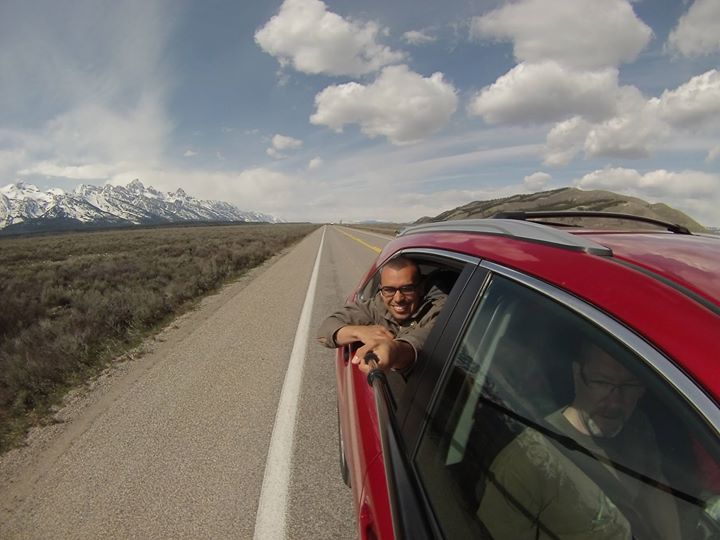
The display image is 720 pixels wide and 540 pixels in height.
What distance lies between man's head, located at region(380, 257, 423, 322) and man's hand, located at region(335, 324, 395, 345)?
154mm

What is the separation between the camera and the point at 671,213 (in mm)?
5527

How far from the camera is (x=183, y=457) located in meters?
3.13

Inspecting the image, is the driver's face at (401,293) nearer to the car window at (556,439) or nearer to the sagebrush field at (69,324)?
the car window at (556,439)

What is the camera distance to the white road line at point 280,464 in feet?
7.96

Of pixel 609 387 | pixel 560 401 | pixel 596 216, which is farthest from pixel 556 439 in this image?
pixel 596 216

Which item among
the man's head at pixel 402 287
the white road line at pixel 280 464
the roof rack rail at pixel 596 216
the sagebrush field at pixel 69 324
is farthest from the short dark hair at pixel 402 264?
the sagebrush field at pixel 69 324

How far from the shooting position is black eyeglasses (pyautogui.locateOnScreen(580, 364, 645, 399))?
0.86 m

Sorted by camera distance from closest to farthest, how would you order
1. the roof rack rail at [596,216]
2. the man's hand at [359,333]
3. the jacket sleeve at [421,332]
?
the jacket sleeve at [421,332] < the roof rack rail at [596,216] < the man's hand at [359,333]

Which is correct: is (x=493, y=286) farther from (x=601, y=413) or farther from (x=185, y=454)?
(x=185, y=454)

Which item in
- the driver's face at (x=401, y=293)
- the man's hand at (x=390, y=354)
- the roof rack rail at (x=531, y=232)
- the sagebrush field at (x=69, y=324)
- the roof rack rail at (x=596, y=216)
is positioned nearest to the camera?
the roof rack rail at (x=531, y=232)

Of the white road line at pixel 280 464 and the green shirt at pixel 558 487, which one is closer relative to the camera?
the green shirt at pixel 558 487

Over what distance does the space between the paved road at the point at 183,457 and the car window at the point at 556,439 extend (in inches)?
60.9

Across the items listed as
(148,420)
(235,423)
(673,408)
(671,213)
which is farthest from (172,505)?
(671,213)

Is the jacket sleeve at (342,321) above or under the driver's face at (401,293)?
under
